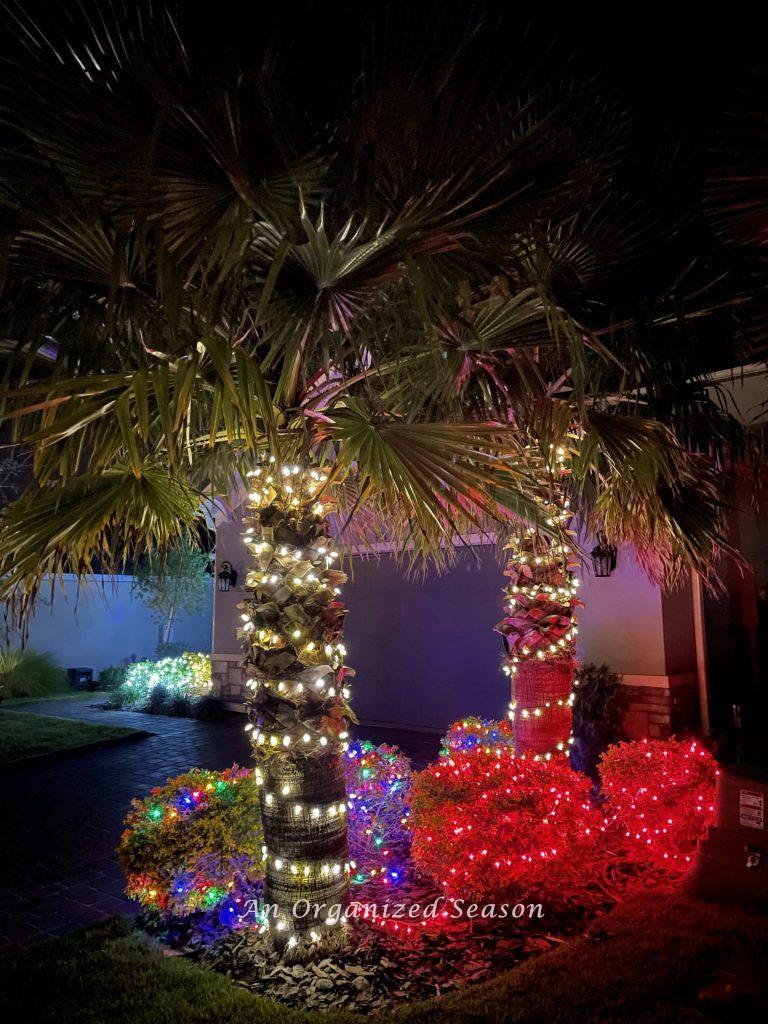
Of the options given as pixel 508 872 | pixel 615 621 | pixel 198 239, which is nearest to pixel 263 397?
pixel 198 239

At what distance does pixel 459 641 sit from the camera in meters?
11.0

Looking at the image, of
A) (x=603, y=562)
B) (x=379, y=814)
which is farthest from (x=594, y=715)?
(x=379, y=814)

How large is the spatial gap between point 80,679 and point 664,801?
16.7 m

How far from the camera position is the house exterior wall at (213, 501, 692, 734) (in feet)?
27.9

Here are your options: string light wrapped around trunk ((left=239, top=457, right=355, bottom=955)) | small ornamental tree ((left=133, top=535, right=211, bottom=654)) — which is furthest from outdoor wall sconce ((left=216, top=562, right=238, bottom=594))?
string light wrapped around trunk ((left=239, top=457, right=355, bottom=955))

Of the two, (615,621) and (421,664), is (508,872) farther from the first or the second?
(421,664)

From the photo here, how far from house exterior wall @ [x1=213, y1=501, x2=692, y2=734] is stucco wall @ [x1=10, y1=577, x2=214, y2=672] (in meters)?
8.55

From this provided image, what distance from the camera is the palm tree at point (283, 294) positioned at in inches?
107

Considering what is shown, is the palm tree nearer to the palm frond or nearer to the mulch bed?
the palm frond

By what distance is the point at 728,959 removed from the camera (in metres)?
3.46

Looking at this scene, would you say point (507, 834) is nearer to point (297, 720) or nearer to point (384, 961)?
point (384, 961)

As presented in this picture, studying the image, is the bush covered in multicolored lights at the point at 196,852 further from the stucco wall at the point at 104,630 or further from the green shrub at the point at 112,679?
the stucco wall at the point at 104,630

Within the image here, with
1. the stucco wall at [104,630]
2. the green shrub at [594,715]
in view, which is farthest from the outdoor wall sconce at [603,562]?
the stucco wall at [104,630]

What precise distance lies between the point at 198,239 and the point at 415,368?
5.84 feet
